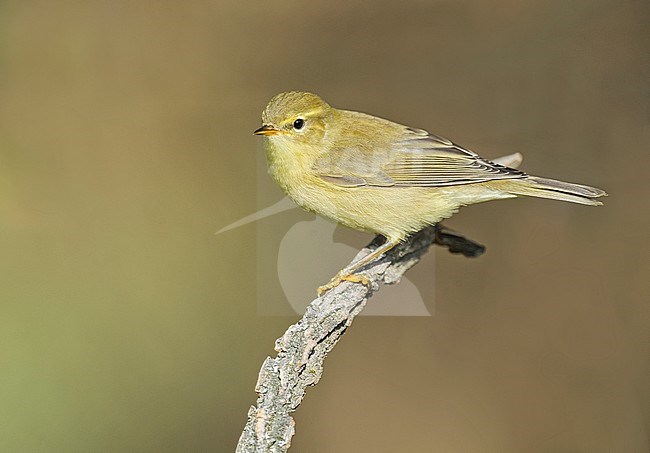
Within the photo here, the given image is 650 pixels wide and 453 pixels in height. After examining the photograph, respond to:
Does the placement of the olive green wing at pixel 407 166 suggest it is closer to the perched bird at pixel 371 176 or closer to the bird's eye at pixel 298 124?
the perched bird at pixel 371 176

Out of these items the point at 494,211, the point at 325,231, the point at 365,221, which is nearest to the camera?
the point at 365,221

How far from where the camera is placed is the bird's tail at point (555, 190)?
3240 millimetres

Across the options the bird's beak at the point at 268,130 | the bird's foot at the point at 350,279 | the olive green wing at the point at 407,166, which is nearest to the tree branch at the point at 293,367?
the bird's foot at the point at 350,279

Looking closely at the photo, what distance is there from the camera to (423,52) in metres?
6.25

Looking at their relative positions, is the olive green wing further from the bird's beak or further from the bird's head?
the bird's beak

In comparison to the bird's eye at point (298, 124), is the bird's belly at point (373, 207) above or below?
below

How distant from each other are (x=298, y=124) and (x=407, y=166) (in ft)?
1.71

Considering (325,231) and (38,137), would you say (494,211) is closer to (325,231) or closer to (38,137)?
(325,231)

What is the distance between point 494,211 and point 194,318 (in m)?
2.22

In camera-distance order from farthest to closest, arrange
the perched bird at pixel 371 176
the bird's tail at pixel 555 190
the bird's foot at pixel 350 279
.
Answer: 1. the perched bird at pixel 371 176
2. the bird's tail at pixel 555 190
3. the bird's foot at pixel 350 279

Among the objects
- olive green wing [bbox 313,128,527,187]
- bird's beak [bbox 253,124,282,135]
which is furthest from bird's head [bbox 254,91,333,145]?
olive green wing [bbox 313,128,527,187]

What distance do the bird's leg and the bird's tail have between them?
1.87ft

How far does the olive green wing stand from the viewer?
3.41m

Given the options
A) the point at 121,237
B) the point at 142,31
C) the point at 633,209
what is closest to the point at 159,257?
the point at 121,237
